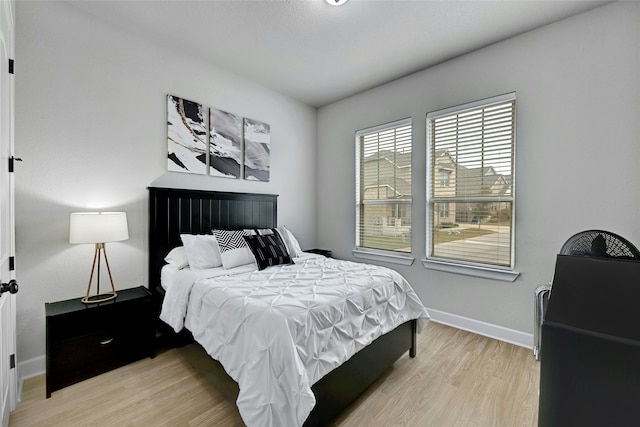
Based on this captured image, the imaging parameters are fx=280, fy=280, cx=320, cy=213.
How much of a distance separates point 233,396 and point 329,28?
9.55 feet

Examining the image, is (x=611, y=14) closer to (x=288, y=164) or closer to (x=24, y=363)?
(x=288, y=164)

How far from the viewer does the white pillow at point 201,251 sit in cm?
248

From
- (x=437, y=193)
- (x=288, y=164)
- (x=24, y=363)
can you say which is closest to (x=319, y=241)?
(x=288, y=164)

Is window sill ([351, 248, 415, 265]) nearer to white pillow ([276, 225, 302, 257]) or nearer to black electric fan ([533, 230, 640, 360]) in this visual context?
white pillow ([276, 225, 302, 257])

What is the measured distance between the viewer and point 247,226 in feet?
11.1

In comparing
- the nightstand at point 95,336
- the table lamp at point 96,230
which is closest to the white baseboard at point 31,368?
the nightstand at point 95,336

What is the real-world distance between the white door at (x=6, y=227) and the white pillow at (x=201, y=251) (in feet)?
3.53

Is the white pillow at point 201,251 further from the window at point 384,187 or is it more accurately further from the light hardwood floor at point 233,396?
the window at point 384,187

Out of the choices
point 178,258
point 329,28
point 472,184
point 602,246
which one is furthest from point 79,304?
point 472,184

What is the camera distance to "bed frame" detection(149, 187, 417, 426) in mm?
1600

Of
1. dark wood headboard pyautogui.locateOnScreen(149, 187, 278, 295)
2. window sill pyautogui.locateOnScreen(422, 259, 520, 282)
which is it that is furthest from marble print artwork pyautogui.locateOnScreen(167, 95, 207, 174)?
window sill pyautogui.locateOnScreen(422, 259, 520, 282)

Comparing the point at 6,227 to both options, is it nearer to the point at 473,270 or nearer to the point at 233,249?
the point at 233,249

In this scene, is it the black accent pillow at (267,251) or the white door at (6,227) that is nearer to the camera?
the white door at (6,227)

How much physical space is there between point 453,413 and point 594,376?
66.8 inches
